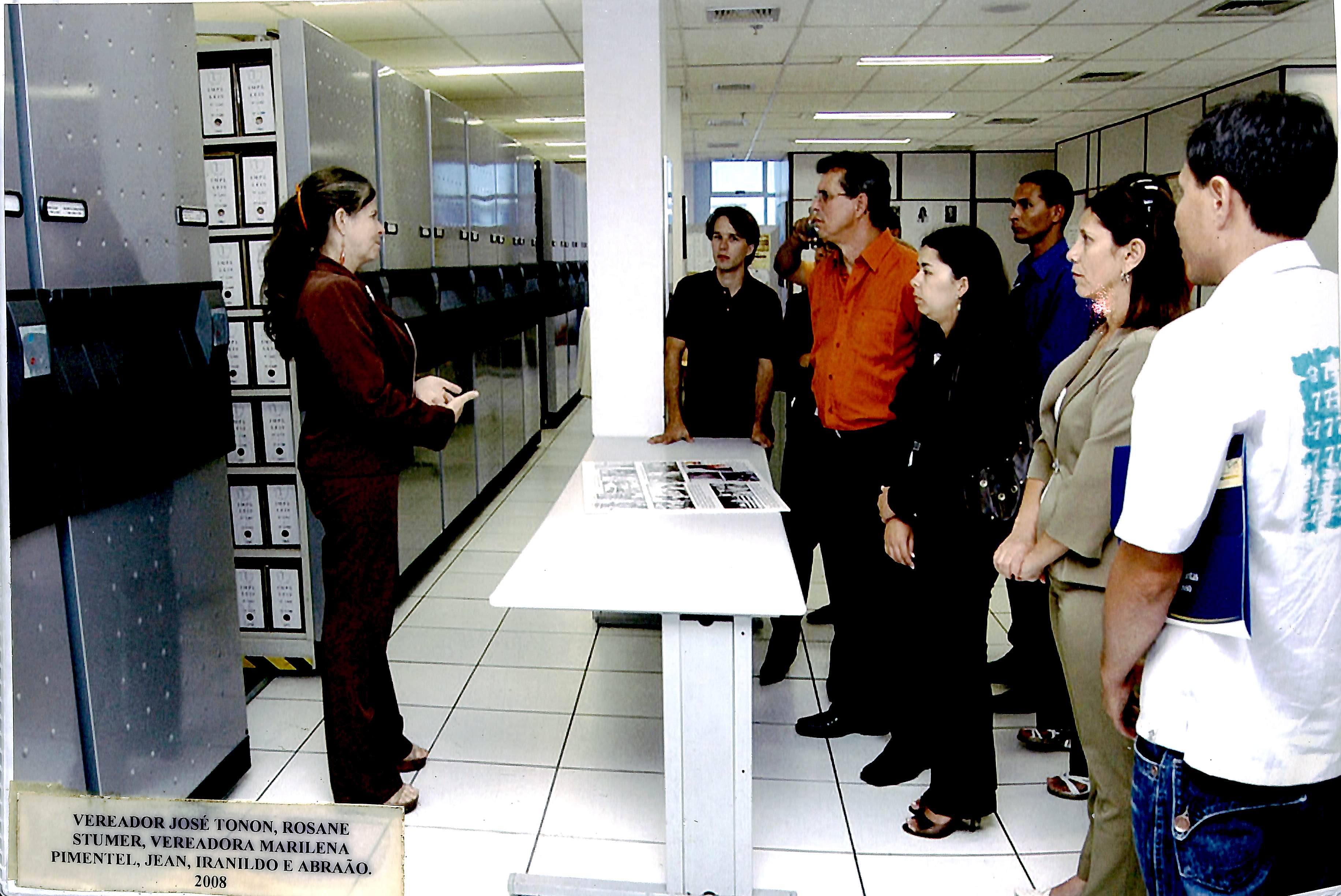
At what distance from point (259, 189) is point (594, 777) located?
212 centimetres

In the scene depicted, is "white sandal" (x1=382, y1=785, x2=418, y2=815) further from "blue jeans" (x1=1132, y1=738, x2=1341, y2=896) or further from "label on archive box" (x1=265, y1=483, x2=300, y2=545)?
"blue jeans" (x1=1132, y1=738, x2=1341, y2=896)

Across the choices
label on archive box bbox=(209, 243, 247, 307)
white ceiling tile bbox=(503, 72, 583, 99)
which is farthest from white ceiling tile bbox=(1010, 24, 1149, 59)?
label on archive box bbox=(209, 243, 247, 307)

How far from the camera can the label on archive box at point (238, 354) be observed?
3186mm

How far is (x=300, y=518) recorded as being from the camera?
324 cm

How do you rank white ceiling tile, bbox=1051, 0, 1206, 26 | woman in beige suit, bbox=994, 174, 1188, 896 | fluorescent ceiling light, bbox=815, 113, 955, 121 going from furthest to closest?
fluorescent ceiling light, bbox=815, 113, 955, 121, white ceiling tile, bbox=1051, 0, 1206, 26, woman in beige suit, bbox=994, 174, 1188, 896

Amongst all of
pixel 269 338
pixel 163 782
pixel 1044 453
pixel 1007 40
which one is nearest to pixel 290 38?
pixel 269 338

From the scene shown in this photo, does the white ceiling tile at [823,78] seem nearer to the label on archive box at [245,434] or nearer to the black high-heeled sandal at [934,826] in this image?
the label on archive box at [245,434]

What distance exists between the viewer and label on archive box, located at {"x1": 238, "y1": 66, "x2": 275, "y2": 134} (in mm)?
3018

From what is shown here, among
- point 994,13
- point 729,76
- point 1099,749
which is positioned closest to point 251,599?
point 1099,749

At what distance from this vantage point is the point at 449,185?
460 cm

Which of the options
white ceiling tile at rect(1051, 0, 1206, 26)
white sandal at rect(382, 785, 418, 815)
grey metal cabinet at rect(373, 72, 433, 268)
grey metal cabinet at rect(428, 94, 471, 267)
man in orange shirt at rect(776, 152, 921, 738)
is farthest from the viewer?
white ceiling tile at rect(1051, 0, 1206, 26)

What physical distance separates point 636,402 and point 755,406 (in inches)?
17.4

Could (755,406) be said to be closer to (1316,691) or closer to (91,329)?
(91,329)

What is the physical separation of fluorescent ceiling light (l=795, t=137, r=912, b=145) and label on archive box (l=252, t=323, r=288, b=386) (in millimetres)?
9922
